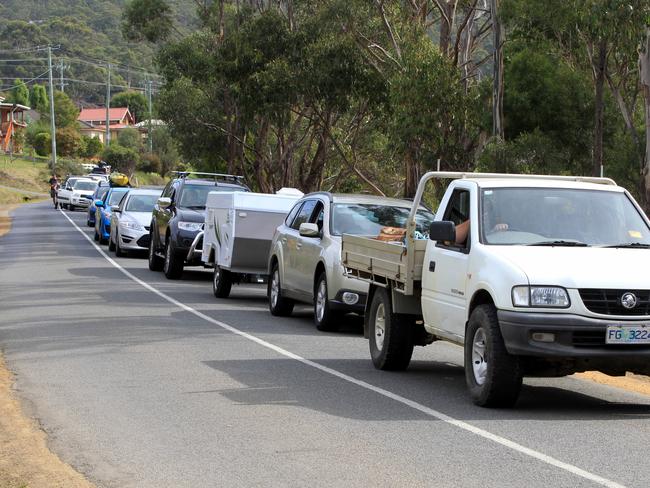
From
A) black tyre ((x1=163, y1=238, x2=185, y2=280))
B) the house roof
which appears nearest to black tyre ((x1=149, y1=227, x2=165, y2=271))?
black tyre ((x1=163, y1=238, x2=185, y2=280))

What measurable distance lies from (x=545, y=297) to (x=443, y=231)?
1.38 meters

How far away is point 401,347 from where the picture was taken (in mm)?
12352

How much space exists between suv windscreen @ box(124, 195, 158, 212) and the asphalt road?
14.2m

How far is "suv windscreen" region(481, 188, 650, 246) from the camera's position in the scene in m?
10.7

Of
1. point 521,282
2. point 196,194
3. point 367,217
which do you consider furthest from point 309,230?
point 196,194

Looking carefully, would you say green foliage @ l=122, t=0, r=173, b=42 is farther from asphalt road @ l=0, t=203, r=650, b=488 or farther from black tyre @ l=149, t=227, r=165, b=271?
asphalt road @ l=0, t=203, r=650, b=488

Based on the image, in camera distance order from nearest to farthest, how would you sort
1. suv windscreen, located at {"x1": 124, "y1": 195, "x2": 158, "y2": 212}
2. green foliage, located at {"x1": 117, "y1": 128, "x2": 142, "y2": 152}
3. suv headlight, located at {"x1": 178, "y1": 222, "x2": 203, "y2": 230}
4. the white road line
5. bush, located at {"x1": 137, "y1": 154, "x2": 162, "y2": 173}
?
the white road line, suv headlight, located at {"x1": 178, "y1": 222, "x2": 203, "y2": 230}, suv windscreen, located at {"x1": 124, "y1": 195, "x2": 158, "y2": 212}, bush, located at {"x1": 137, "y1": 154, "x2": 162, "y2": 173}, green foliage, located at {"x1": 117, "y1": 128, "x2": 142, "y2": 152}

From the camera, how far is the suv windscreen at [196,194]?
25.8m

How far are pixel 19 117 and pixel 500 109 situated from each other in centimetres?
11415

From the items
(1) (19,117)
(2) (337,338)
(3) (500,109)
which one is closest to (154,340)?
(2) (337,338)

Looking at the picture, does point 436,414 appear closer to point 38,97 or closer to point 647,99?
point 647,99

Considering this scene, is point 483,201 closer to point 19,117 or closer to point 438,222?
point 438,222

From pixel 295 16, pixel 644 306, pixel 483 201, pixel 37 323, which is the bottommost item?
pixel 37 323

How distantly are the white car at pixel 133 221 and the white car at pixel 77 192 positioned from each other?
113 feet
